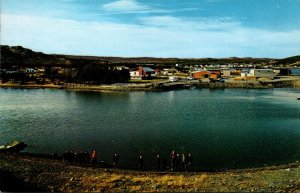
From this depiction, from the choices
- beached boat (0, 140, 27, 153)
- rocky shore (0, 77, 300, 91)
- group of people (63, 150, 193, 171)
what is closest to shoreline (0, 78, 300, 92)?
rocky shore (0, 77, 300, 91)

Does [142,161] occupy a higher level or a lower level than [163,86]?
lower

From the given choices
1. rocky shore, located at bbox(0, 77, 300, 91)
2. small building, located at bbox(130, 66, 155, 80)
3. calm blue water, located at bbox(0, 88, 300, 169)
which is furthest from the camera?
small building, located at bbox(130, 66, 155, 80)

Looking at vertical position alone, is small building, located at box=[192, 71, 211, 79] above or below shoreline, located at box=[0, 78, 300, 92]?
above

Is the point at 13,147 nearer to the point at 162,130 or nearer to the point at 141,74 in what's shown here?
the point at 162,130

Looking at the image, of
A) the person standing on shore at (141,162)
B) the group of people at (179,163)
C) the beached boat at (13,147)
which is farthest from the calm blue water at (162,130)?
the group of people at (179,163)

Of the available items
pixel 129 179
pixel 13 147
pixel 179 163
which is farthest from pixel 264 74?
pixel 129 179

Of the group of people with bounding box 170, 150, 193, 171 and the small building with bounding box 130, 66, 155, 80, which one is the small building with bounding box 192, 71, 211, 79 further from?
the group of people with bounding box 170, 150, 193, 171

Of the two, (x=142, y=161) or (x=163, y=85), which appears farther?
(x=163, y=85)

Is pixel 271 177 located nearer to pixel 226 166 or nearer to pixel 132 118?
pixel 226 166
